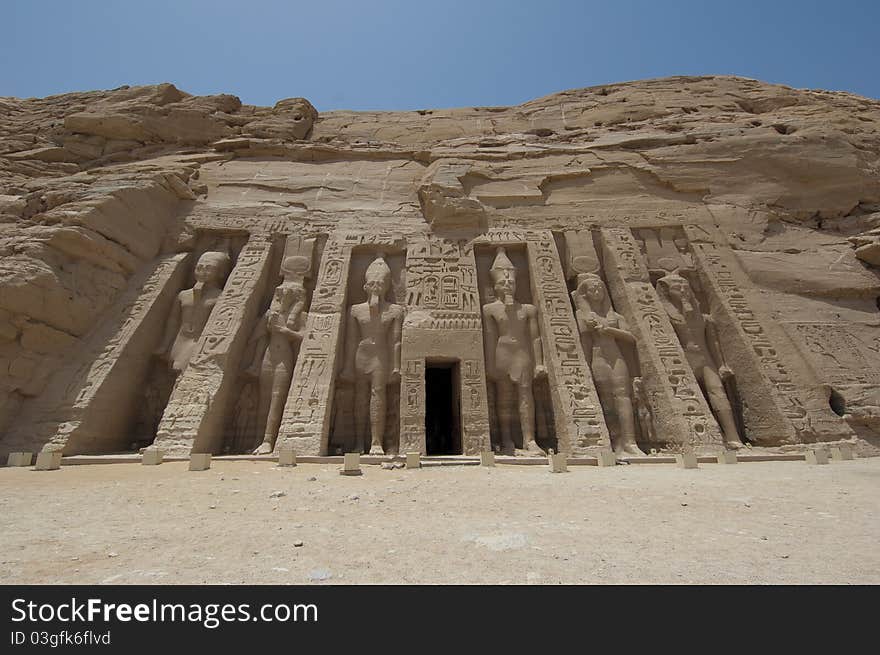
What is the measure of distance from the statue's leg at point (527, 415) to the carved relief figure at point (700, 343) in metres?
3.41

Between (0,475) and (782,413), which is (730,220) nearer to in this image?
(782,413)

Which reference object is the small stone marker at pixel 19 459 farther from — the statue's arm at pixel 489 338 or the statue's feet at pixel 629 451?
the statue's feet at pixel 629 451

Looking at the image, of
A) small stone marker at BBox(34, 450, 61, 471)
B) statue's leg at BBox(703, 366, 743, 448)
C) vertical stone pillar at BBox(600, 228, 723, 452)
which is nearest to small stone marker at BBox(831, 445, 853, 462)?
statue's leg at BBox(703, 366, 743, 448)

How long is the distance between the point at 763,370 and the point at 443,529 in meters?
8.45

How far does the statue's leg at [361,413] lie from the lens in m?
8.83

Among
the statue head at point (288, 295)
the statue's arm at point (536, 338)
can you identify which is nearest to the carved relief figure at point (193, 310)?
the statue head at point (288, 295)

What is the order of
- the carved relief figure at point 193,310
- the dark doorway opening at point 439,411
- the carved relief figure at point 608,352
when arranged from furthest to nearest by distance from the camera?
the dark doorway opening at point 439,411
the carved relief figure at point 193,310
the carved relief figure at point 608,352

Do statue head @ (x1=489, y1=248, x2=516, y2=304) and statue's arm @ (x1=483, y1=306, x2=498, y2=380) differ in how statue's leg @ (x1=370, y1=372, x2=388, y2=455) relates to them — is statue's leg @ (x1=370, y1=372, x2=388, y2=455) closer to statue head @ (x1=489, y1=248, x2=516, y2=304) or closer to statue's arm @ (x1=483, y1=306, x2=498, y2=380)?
statue's arm @ (x1=483, y1=306, x2=498, y2=380)

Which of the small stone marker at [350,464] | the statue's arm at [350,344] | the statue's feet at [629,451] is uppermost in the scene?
the statue's arm at [350,344]

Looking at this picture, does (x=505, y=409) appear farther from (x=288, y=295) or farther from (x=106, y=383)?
(x=106, y=383)

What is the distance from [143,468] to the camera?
20.5 feet

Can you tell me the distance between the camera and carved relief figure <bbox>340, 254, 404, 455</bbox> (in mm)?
8656

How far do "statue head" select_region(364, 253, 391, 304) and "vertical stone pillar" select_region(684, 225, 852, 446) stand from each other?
713 centimetres

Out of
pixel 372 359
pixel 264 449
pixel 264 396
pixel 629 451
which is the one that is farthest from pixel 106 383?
pixel 629 451
